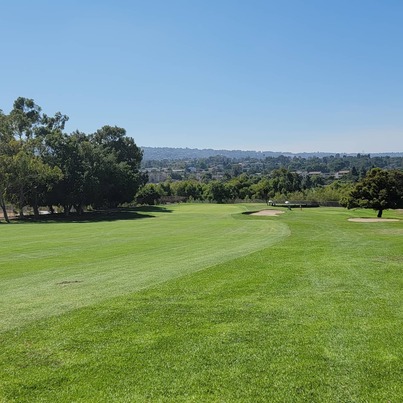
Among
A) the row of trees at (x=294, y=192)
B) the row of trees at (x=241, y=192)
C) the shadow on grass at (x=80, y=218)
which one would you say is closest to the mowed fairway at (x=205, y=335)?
the row of trees at (x=294, y=192)

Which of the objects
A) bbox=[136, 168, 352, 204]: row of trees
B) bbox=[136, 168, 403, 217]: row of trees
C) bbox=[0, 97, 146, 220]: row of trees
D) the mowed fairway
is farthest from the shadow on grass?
the mowed fairway

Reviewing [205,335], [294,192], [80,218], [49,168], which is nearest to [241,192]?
[294,192]

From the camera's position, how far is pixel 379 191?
46938 mm

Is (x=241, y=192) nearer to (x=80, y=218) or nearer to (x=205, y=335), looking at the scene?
(x=80, y=218)

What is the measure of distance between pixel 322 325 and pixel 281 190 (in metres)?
118

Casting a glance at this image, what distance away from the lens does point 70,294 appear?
11766 mm

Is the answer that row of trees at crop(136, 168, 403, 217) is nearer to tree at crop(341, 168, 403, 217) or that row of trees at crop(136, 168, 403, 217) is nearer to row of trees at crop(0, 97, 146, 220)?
tree at crop(341, 168, 403, 217)

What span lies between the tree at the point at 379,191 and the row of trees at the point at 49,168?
43962 mm

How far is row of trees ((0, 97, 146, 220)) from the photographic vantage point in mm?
64312

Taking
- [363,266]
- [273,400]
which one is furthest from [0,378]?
[363,266]

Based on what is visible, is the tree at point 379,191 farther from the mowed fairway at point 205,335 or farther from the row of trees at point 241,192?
the row of trees at point 241,192

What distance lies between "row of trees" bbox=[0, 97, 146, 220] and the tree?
44.0 meters

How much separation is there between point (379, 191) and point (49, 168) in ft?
153

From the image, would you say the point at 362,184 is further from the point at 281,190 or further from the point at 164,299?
the point at 281,190
